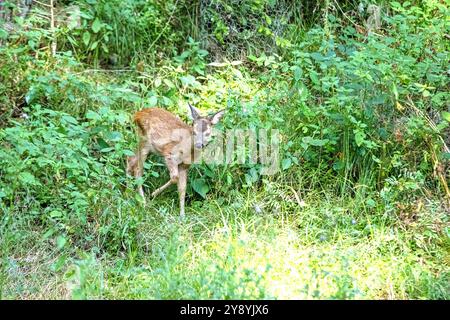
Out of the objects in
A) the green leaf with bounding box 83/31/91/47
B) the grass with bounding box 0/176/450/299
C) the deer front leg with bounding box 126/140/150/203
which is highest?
the green leaf with bounding box 83/31/91/47

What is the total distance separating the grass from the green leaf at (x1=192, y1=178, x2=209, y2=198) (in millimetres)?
138

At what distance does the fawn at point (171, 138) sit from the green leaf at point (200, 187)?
100 millimetres

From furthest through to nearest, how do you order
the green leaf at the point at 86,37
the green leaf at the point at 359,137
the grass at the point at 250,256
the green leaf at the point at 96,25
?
the green leaf at the point at 86,37 → the green leaf at the point at 96,25 → the green leaf at the point at 359,137 → the grass at the point at 250,256

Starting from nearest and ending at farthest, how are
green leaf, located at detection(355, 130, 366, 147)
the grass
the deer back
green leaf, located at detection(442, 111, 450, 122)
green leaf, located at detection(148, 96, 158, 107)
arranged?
the grass < green leaf, located at detection(442, 111, 450, 122) < green leaf, located at detection(355, 130, 366, 147) < the deer back < green leaf, located at detection(148, 96, 158, 107)

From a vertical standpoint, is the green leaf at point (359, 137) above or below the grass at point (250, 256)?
above

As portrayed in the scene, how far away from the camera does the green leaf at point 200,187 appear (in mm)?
7684

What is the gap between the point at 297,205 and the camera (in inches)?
289

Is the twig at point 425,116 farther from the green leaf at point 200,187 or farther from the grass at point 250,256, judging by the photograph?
the green leaf at point 200,187

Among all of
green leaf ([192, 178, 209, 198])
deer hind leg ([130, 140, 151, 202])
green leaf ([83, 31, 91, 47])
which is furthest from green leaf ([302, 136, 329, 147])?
green leaf ([83, 31, 91, 47])

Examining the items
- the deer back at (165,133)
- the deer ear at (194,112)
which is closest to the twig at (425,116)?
the deer ear at (194,112)

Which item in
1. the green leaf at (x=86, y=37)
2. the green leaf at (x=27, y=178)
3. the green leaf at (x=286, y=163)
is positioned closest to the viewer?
the green leaf at (x=27, y=178)

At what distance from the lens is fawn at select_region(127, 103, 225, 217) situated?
7.79m

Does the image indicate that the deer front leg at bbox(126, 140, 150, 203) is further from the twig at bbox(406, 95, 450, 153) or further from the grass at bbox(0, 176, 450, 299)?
the twig at bbox(406, 95, 450, 153)
